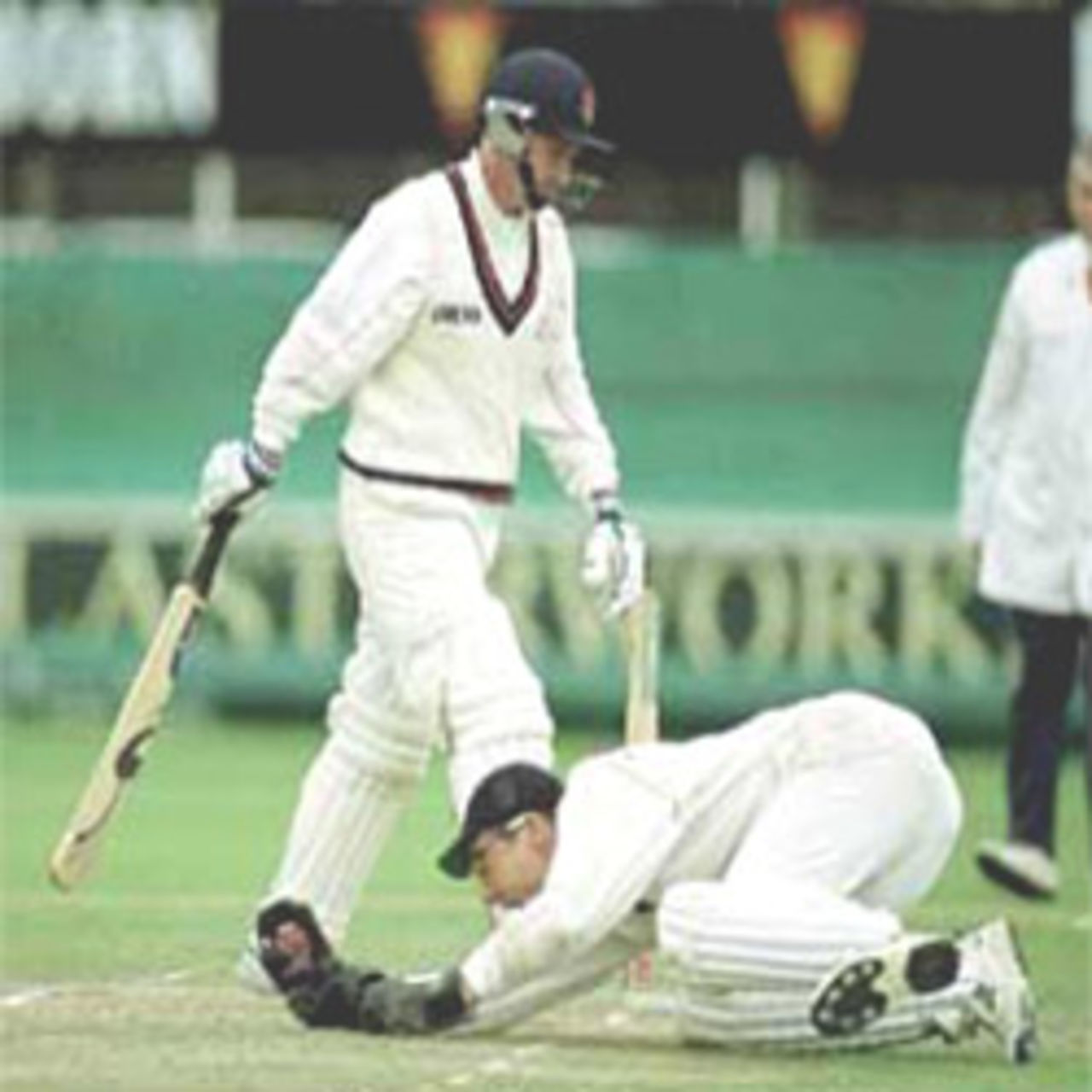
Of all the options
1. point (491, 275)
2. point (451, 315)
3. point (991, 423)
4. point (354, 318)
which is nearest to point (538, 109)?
point (491, 275)

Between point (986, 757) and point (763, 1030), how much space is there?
8.66m

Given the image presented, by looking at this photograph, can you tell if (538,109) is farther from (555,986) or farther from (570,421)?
(555,986)

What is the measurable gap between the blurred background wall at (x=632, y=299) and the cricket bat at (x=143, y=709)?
7.20 m

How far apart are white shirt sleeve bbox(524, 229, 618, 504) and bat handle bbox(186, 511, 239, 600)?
72cm

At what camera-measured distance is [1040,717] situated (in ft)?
51.2

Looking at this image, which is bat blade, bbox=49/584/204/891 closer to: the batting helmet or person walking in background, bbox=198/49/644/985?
person walking in background, bbox=198/49/644/985

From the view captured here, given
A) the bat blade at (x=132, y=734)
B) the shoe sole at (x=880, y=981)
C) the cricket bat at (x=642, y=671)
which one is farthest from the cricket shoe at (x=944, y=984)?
the bat blade at (x=132, y=734)

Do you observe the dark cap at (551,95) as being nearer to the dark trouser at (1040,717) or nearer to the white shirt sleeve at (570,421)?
the white shirt sleeve at (570,421)

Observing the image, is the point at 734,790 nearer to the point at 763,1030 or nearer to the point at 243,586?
the point at 763,1030

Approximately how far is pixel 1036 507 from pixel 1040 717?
577 millimetres

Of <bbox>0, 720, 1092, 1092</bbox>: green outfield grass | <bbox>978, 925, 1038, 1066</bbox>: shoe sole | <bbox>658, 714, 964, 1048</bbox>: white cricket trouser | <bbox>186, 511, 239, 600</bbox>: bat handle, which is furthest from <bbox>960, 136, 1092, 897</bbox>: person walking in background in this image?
<bbox>978, 925, 1038, 1066</bbox>: shoe sole

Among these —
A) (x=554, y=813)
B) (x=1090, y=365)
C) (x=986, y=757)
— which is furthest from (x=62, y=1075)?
(x=986, y=757)

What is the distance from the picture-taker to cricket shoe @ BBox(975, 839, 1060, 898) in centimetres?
1532

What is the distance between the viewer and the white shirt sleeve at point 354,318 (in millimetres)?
12195
